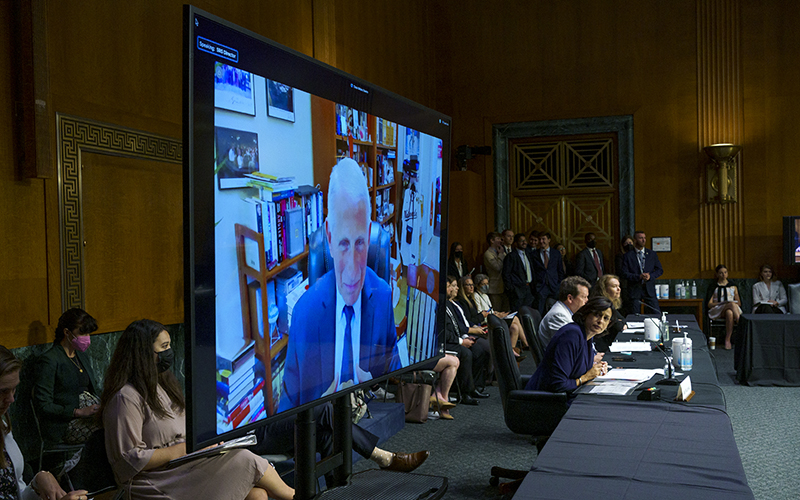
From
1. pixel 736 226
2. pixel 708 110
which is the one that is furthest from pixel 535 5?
pixel 736 226

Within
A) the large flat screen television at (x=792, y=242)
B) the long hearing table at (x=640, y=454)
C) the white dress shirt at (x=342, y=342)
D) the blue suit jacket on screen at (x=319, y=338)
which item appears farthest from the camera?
the large flat screen television at (x=792, y=242)

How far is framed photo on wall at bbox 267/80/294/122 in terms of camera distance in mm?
1486

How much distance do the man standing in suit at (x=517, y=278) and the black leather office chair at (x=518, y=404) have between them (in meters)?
5.39

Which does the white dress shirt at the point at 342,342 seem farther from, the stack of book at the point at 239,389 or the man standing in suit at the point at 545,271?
the man standing in suit at the point at 545,271

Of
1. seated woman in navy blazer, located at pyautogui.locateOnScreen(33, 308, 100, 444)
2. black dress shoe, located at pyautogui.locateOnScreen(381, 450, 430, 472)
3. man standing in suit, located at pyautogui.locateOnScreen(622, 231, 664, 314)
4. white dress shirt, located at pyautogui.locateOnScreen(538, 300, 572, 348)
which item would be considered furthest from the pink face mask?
man standing in suit, located at pyautogui.locateOnScreen(622, 231, 664, 314)

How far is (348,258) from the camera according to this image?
176 centimetres

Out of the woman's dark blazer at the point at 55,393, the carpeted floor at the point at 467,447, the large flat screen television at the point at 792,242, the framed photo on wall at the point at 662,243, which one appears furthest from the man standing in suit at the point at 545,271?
the woman's dark blazer at the point at 55,393

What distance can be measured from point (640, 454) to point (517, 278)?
23.5 ft

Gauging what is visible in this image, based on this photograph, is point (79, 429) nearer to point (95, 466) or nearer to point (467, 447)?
point (95, 466)

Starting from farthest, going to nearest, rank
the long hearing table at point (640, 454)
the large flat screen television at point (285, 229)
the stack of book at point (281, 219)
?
the long hearing table at point (640, 454), the stack of book at point (281, 219), the large flat screen television at point (285, 229)

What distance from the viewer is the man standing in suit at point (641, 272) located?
946cm

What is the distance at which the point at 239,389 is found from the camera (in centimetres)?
142

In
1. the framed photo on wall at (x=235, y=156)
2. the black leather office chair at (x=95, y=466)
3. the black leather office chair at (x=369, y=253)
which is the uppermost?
the framed photo on wall at (x=235, y=156)

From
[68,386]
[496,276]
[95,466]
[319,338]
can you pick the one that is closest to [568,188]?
[496,276]
